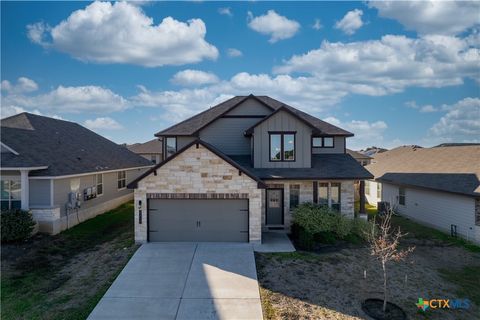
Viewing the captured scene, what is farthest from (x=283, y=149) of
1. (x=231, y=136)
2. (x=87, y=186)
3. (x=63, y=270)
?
(x=87, y=186)

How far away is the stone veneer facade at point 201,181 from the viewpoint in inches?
504

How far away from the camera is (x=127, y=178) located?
79.6 ft

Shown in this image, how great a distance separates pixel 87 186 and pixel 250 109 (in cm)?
1170

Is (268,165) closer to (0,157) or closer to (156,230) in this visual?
(156,230)

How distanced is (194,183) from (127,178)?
1376cm

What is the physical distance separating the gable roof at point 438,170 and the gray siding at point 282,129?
810 centimetres

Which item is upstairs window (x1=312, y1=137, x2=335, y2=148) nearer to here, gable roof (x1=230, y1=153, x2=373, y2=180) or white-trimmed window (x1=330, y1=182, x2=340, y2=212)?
gable roof (x1=230, y1=153, x2=373, y2=180)

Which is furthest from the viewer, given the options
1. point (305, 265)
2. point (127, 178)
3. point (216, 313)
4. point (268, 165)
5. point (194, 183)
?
point (127, 178)

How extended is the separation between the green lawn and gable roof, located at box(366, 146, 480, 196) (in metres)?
17.0

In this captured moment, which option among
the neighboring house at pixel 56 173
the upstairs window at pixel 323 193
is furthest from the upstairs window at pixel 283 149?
the neighboring house at pixel 56 173

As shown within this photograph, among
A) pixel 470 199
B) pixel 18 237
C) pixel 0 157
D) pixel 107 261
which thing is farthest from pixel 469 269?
pixel 0 157

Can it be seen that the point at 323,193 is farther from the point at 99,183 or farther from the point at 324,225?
the point at 99,183

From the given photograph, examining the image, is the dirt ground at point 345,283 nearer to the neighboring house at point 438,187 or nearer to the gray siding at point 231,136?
the neighboring house at point 438,187

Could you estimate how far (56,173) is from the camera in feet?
49.5
